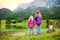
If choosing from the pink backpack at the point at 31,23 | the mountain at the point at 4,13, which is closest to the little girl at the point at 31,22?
the pink backpack at the point at 31,23

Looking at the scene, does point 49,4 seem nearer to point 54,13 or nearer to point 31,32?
point 54,13

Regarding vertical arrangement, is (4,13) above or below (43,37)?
above

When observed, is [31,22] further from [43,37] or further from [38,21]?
[43,37]

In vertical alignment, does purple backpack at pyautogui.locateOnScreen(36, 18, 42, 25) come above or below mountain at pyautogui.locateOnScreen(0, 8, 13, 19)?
below

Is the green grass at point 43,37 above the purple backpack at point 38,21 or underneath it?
underneath

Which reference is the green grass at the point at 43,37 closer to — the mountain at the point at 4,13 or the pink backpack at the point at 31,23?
the pink backpack at the point at 31,23

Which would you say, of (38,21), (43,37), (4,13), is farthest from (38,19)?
(4,13)

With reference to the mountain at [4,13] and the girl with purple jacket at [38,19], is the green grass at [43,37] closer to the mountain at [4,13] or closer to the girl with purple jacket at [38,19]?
the girl with purple jacket at [38,19]

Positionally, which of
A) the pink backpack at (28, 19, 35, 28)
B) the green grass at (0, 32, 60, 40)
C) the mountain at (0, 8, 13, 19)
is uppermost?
the mountain at (0, 8, 13, 19)

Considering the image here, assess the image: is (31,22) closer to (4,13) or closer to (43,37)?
(43,37)

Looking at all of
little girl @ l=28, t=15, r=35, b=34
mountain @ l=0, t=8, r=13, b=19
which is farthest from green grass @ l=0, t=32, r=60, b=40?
mountain @ l=0, t=8, r=13, b=19

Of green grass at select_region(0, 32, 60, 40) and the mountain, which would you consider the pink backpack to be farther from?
the mountain

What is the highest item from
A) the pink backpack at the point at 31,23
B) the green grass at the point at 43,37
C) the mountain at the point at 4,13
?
the mountain at the point at 4,13

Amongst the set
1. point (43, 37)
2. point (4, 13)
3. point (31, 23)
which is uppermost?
point (4, 13)
